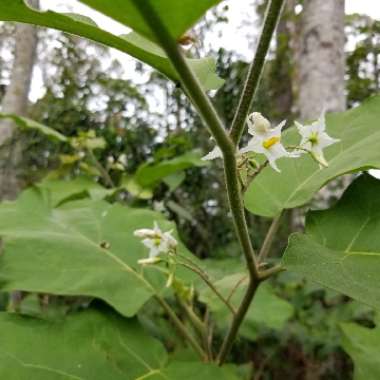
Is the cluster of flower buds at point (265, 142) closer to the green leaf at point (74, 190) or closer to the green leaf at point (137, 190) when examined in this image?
the green leaf at point (74, 190)

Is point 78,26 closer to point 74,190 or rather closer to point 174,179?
point 74,190

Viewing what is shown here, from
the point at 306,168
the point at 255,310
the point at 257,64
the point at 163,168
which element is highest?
the point at 257,64

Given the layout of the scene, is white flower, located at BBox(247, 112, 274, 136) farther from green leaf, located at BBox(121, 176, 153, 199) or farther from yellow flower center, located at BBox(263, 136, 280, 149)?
green leaf, located at BBox(121, 176, 153, 199)

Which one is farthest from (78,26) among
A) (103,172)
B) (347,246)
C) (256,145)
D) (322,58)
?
(322,58)

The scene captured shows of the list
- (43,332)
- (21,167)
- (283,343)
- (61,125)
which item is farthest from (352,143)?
(61,125)

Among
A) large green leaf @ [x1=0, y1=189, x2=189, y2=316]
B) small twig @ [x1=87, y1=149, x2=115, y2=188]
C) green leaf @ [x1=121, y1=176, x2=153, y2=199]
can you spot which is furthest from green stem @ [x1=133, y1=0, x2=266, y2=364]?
small twig @ [x1=87, y1=149, x2=115, y2=188]

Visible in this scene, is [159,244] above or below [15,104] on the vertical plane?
below
